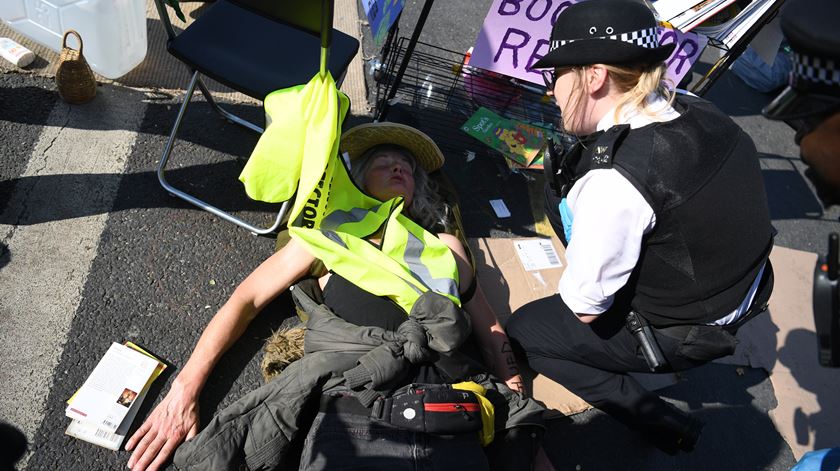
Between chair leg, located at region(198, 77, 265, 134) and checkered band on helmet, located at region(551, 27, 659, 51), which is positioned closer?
checkered band on helmet, located at region(551, 27, 659, 51)

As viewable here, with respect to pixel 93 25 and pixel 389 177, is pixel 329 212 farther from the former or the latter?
pixel 93 25

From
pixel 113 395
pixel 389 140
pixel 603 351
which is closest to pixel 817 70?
pixel 603 351

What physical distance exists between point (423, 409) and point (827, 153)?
4.37 ft

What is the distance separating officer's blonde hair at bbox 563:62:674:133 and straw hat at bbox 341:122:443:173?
976 millimetres

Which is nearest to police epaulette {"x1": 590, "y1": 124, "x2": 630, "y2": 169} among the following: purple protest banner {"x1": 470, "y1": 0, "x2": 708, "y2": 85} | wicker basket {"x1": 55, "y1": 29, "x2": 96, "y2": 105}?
purple protest banner {"x1": 470, "y1": 0, "x2": 708, "y2": 85}

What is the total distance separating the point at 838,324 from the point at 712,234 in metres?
0.54

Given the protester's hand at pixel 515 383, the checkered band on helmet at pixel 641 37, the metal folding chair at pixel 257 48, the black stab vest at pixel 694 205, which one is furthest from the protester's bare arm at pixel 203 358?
the checkered band on helmet at pixel 641 37

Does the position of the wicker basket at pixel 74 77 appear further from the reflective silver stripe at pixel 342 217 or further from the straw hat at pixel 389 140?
the reflective silver stripe at pixel 342 217

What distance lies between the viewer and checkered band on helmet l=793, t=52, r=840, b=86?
1125 millimetres

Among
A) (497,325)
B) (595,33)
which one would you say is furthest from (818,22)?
(497,325)

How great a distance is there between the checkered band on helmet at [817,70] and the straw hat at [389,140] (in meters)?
1.70

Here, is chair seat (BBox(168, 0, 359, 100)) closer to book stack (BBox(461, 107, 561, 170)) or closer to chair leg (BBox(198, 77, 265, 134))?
chair leg (BBox(198, 77, 265, 134))

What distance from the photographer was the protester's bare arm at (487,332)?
2428 millimetres

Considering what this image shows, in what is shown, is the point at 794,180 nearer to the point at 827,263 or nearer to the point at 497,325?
the point at 497,325
